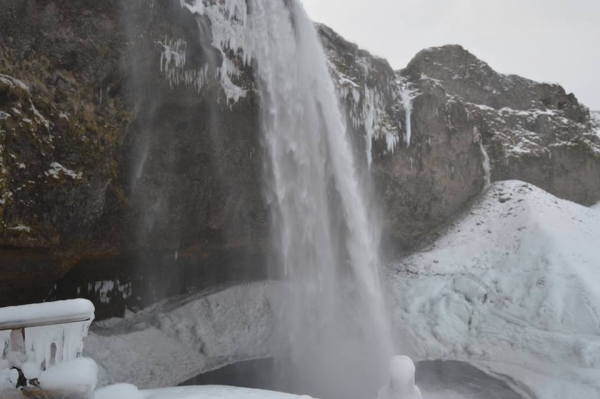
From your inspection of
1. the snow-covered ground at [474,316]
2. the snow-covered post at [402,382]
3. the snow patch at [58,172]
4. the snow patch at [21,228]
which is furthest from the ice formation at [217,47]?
the snow-covered post at [402,382]

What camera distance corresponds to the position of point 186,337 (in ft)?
41.6

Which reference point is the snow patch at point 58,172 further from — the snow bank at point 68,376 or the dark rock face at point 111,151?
the snow bank at point 68,376

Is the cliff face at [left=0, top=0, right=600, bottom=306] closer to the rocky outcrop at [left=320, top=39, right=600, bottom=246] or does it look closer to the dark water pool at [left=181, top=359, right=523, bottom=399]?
the rocky outcrop at [left=320, top=39, right=600, bottom=246]

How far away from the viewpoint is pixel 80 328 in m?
4.70

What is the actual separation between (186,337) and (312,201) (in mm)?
6006

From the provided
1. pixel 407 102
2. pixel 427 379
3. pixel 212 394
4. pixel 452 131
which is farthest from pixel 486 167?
pixel 212 394

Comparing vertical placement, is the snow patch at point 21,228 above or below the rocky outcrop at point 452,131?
below

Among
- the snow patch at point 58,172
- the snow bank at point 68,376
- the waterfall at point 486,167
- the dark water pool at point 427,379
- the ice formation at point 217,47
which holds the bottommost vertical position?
the dark water pool at point 427,379

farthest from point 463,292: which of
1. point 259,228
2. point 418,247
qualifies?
point 259,228

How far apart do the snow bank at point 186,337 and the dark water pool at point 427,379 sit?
0.60 meters

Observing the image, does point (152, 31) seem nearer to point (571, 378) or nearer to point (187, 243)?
point (187, 243)

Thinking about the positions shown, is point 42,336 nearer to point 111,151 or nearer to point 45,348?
point 45,348

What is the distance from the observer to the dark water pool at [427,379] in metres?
9.76

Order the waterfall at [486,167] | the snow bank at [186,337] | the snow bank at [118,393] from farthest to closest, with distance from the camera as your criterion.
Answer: the waterfall at [486,167], the snow bank at [186,337], the snow bank at [118,393]
